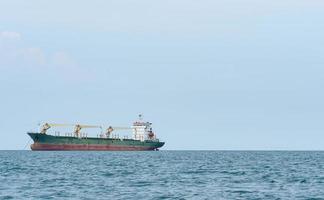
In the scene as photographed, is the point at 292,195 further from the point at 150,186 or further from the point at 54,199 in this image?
the point at 54,199

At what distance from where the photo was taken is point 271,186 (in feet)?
176

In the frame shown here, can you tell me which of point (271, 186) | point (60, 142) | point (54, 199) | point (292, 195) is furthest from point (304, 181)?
point (60, 142)

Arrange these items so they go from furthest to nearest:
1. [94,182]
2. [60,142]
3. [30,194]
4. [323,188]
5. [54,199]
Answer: [60,142] < [94,182] < [323,188] < [30,194] < [54,199]

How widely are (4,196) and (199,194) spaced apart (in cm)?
1394

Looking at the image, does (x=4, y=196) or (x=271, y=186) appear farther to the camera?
(x=271, y=186)

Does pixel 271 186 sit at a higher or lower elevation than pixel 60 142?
lower

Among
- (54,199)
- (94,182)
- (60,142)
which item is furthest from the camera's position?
(60,142)

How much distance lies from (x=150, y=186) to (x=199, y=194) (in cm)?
743

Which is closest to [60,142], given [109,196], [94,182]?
[94,182]

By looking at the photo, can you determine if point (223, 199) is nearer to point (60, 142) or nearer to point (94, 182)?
point (94, 182)

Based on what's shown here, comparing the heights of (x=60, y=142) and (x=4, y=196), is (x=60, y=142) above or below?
above

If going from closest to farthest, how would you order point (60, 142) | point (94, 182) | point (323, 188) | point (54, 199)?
point (54, 199) < point (323, 188) < point (94, 182) < point (60, 142)

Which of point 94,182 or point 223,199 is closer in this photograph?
point 223,199

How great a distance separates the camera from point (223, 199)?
142 feet
